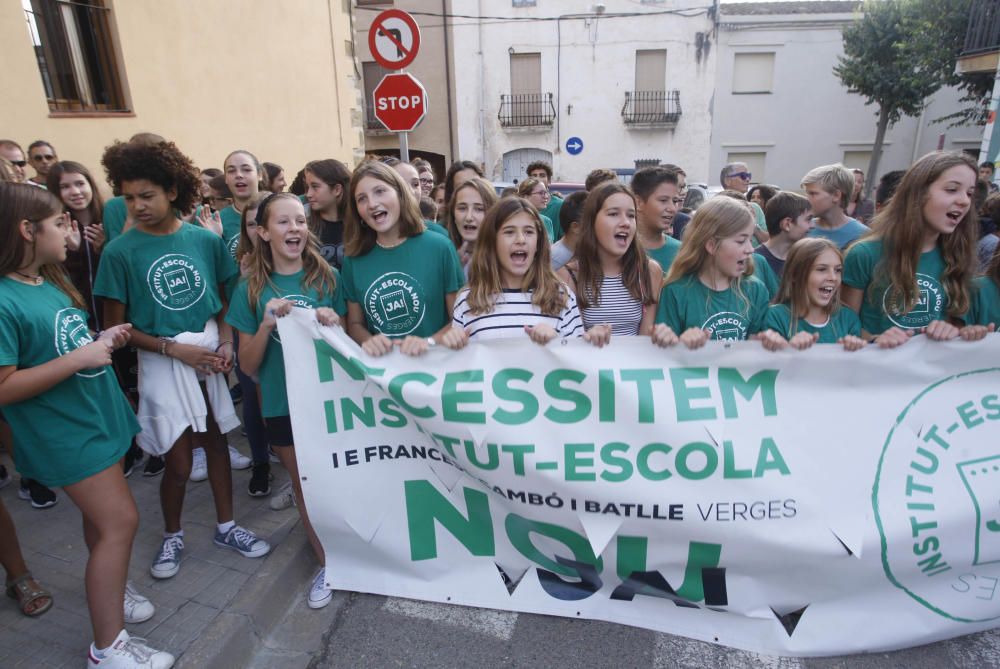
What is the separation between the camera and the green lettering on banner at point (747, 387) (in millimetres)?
2504

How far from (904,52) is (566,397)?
2192 centimetres

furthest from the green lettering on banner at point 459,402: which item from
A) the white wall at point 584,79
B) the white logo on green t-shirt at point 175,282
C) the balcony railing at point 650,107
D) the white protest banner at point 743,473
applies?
the balcony railing at point 650,107

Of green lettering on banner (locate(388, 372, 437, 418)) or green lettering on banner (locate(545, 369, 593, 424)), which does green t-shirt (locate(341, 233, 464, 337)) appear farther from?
green lettering on banner (locate(545, 369, 593, 424))

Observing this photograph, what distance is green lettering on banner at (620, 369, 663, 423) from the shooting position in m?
2.50

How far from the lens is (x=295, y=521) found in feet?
11.5

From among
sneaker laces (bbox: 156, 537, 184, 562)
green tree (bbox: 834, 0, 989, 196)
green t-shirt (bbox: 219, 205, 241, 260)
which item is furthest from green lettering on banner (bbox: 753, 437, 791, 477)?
green tree (bbox: 834, 0, 989, 196)

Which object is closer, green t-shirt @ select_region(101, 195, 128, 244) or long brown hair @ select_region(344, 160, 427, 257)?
long brown hair @ select_region(344, 160, 427, 257)

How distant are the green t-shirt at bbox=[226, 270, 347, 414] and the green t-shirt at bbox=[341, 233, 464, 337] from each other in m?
0.21

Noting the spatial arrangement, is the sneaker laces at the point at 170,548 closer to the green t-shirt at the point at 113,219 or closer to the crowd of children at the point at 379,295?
the crowd of children at the point at 379,295

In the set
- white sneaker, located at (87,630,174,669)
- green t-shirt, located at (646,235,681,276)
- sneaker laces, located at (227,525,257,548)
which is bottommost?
sneaker laces, located at (227,525,257,548)

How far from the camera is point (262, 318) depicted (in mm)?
2877

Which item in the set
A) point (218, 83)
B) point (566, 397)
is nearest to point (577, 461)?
point (566, 397)

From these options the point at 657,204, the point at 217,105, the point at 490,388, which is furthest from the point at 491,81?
the point at 490,388

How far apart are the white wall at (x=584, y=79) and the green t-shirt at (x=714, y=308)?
22.5 meters
